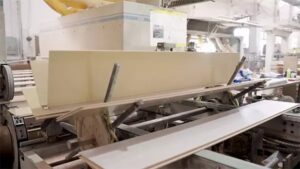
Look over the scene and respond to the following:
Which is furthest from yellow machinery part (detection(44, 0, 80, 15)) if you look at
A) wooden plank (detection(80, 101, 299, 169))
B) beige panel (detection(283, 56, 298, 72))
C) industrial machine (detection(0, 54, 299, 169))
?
beige panel (detection(283, 56, 298, 72))

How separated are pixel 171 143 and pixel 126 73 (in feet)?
1.37

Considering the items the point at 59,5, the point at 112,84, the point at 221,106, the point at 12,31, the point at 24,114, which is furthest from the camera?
the point at 12,31

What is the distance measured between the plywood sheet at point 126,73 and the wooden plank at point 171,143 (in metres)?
0.26

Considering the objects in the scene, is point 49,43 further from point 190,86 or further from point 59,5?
point 190,86

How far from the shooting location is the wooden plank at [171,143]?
96cm

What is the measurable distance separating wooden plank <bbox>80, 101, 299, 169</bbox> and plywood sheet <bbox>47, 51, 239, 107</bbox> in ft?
0.85

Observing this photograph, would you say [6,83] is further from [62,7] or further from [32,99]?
[62,7]

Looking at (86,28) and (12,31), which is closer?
(86,28)

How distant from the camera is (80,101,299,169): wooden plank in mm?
958

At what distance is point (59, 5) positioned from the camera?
7.48ft

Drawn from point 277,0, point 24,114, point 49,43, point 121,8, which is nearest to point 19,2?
point 49,43

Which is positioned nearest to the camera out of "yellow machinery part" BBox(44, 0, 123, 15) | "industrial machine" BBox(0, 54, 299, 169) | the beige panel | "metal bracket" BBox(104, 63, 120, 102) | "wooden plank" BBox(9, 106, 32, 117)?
"metal bracket" BBox(104, 63, 120, 102)

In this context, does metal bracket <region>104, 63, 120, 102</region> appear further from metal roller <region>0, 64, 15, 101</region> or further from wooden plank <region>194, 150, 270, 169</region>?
metal roller <region>0, 64, 15, 101</region>

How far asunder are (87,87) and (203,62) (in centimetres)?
86
